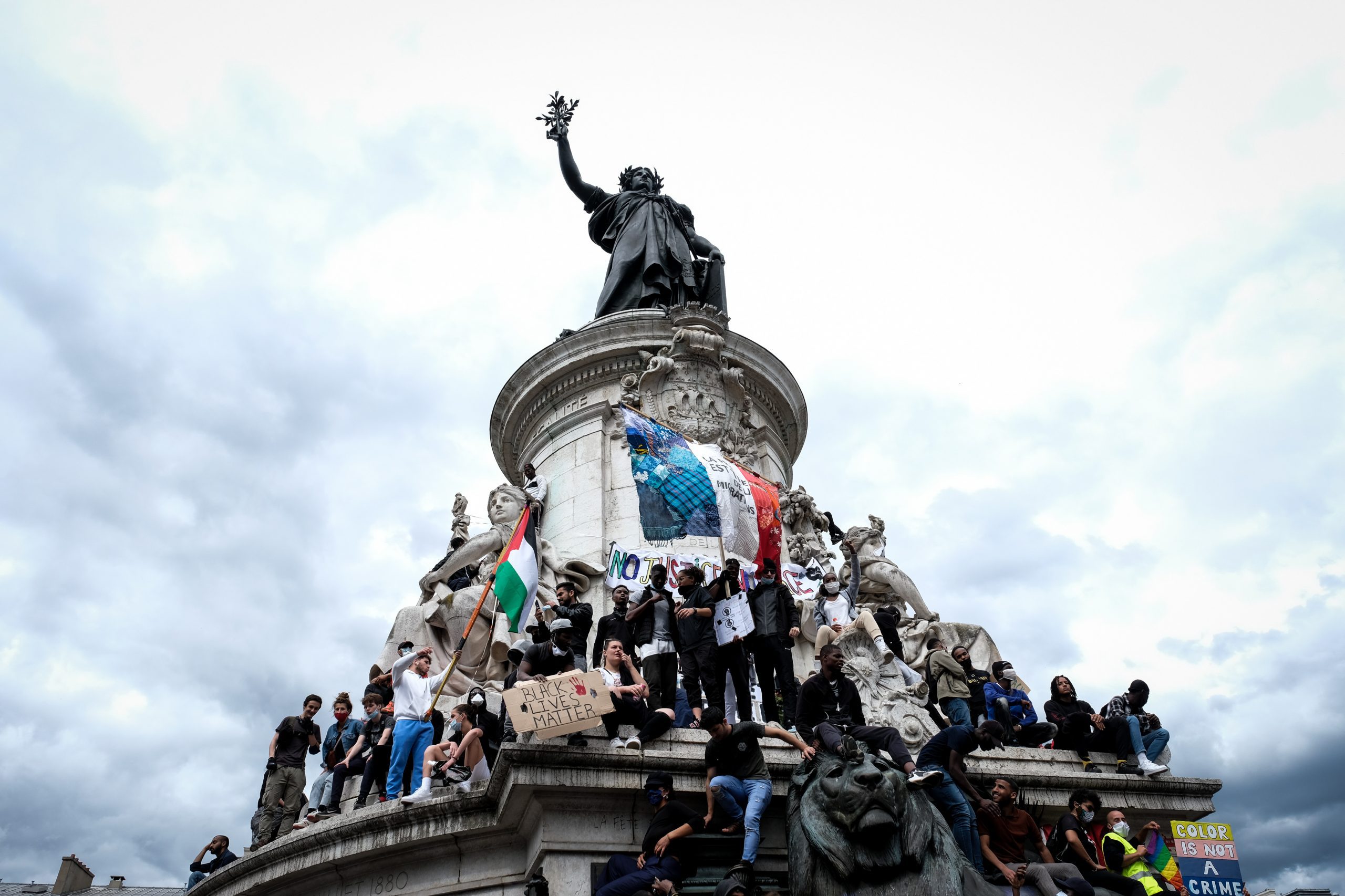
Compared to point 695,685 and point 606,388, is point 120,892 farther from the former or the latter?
point 695,685

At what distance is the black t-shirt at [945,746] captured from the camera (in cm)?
769

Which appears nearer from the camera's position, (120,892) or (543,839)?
(543,839)

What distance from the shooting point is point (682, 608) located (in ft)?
31.2

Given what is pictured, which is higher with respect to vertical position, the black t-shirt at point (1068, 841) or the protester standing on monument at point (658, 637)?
the protester standing on monument at point (658, 637)

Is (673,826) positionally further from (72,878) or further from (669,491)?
(72,878)

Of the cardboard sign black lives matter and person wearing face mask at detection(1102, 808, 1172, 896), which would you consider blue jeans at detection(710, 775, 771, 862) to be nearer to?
the cardboard sign black lives matter

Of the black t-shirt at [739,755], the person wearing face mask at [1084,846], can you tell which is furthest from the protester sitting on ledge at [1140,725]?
the black t-shirt at [739,755]

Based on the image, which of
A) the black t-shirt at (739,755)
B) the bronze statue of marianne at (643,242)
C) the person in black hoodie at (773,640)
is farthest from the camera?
the bronze statue of marianne at (643,242)

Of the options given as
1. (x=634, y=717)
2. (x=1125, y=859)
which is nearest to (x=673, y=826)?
(x=634, y=717)

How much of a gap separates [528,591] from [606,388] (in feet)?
16.2

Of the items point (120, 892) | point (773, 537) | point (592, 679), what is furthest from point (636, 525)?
point (120, 892)

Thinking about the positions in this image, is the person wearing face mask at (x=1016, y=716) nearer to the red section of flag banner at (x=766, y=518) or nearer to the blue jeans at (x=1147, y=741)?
the blue jeans at (x=1147, y=741)

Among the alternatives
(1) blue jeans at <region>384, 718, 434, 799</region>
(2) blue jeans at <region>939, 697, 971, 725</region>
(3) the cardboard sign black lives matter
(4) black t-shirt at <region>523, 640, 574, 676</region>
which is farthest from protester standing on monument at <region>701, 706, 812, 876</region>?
(2) blue jeans at <region>939, 697, 971, 725</region>

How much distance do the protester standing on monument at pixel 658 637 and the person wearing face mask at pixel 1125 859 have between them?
3965 millimetres
